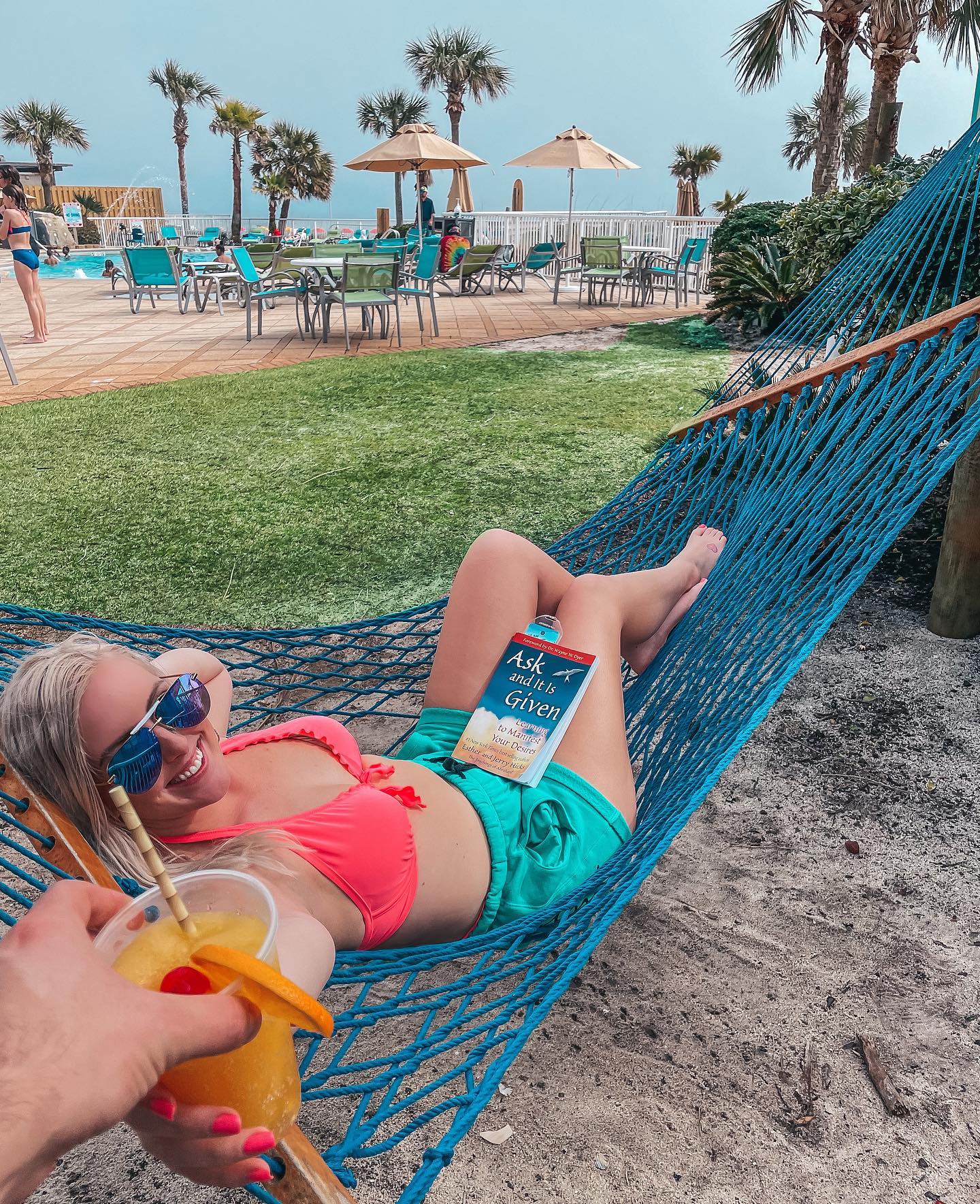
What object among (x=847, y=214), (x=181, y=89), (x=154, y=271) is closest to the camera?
(x=847, y=214)

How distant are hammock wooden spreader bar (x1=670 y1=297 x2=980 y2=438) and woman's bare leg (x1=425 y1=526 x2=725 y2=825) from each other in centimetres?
93

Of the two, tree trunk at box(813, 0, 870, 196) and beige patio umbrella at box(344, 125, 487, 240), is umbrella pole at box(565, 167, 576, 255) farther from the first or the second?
tree trunk at box(813, 0, 870, 196)

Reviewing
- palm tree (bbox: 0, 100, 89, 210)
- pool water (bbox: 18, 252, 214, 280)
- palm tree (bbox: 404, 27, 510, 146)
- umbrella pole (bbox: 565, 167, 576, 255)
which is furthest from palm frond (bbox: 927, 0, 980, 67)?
palm tree (bbox: 0, 100, 89, 210)

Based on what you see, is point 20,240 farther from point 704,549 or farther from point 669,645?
point 669,645

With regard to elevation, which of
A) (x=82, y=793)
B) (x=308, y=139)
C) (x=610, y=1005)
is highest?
(x=308, y=139)

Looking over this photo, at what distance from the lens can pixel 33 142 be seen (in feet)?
123

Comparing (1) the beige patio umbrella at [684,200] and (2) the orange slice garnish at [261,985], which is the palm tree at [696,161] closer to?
(1) the beige patio umbrella at [684,200]

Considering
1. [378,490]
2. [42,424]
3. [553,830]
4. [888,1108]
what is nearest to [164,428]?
[42,424]

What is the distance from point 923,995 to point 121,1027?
1.53 metres

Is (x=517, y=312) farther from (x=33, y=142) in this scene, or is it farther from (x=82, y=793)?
(x=33, y=142)

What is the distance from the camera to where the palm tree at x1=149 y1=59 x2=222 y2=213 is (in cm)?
3528

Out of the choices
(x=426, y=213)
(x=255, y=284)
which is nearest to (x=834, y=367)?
(x=255, y=284)

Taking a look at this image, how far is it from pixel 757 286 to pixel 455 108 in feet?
75.9

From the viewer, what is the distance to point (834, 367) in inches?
94.3
